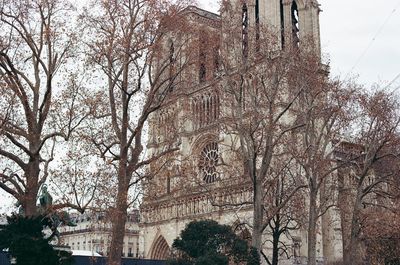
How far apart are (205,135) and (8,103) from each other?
27.0m

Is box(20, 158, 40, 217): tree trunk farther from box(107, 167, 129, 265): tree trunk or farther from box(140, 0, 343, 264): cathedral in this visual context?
box(140, 0, 343, 264): cathedral

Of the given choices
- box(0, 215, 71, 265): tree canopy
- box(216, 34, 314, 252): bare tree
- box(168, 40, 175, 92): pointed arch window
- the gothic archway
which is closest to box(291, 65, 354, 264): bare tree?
box(216, 34, 314, 252): bare tree

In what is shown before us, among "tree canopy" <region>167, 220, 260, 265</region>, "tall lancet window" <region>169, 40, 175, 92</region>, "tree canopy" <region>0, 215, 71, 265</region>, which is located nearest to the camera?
"tree canopy" <region>0, 215, 71, 265</region>

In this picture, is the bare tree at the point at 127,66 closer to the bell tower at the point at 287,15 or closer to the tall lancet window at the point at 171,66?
the tall lancet window at the point at 171,66

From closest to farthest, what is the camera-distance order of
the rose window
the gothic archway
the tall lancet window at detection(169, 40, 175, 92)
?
the tall lancet window at detection(169, 40, 175, 92), the rose window, the gothic archway

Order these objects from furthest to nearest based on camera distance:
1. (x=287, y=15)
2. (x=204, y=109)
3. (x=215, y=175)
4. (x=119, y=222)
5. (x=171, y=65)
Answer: (x=204, y=109), (x=287, y=15), (x=215, y=175), (x=171, y=65), (x=119, y=222)

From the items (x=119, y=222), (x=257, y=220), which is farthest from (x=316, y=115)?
(x=119, y=222)

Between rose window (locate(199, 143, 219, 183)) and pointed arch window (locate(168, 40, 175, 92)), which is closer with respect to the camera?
pointed arch window (locate(168, 40, 175, 92))

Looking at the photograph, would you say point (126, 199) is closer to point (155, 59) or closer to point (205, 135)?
point (155, 59)

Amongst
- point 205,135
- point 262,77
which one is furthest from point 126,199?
point 205,135

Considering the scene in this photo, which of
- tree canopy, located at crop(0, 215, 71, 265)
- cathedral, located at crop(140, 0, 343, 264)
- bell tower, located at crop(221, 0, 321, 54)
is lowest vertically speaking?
tree canopy, located at crop(0, 215, 71, 265)

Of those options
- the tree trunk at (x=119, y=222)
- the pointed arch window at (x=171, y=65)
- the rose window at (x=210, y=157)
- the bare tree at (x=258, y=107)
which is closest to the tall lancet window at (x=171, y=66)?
the pointed arch window at (x=171, y=65)

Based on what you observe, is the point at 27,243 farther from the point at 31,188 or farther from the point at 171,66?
the point at 171,66

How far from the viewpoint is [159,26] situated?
21.2 metres
